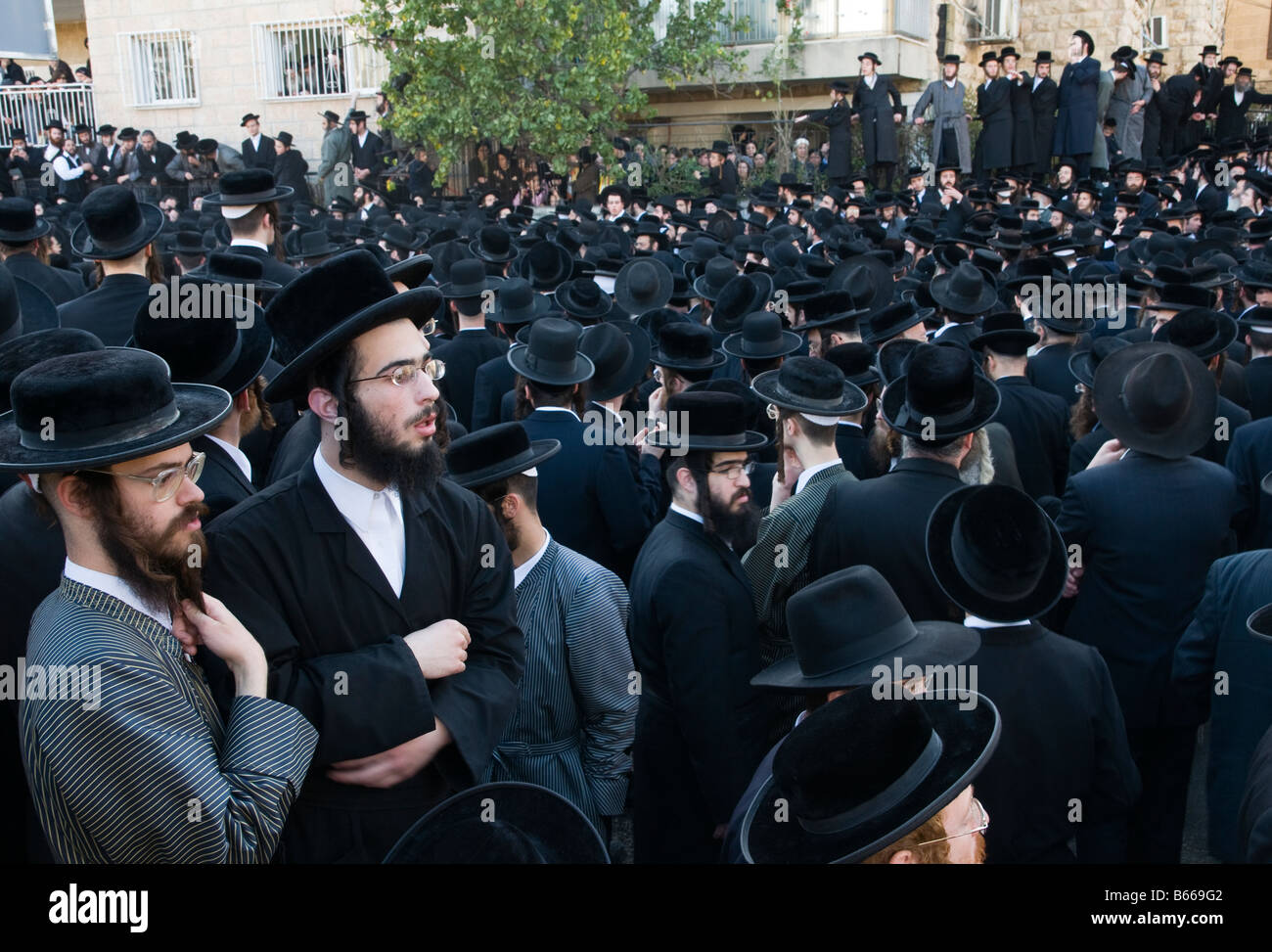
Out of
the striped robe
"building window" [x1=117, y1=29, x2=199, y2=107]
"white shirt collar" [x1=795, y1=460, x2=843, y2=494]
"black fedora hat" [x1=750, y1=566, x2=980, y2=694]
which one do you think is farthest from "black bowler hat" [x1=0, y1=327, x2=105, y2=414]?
"building window" [x1=117, y1=29, x2=199, y2=107]

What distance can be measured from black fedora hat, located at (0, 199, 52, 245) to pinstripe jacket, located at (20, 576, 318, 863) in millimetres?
5303

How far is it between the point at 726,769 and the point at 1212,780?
1.69 metres

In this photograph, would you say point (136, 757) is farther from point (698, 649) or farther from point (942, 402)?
point (942, 402)

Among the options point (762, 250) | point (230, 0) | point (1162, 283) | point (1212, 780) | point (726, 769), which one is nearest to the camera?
point (726, 769)

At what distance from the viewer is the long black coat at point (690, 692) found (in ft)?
11.9

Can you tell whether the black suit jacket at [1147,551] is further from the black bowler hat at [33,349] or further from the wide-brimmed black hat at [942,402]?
the black bowler hat at [33,349]

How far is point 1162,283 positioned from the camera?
7.91m

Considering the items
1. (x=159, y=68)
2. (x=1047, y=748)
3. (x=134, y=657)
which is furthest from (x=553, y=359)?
(x=159, y=68)

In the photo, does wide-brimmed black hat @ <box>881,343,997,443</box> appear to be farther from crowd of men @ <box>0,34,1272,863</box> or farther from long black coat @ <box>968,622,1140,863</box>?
long black coat @ <box>968,622,1140,863</box>

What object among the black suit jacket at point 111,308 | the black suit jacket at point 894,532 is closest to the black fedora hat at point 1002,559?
the black suit jacket at point 894,532

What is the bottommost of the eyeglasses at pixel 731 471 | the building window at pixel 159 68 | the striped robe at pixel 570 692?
the striped robe at pixel 570 692

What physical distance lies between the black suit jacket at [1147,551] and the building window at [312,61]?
21.8 m
